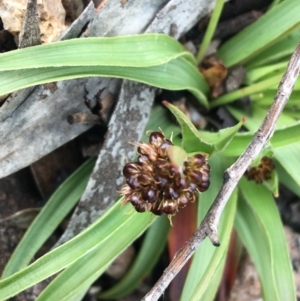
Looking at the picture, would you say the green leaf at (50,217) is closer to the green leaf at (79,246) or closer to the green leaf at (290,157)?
the green leaf at (79,246)

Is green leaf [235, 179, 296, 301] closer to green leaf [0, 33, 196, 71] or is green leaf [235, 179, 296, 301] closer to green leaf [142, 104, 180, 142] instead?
green leaf [142, 104, 180, 142]

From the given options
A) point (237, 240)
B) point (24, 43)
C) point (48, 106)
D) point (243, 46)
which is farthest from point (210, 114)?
point (24, 43)

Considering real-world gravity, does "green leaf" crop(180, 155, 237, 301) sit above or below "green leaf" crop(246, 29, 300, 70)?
below

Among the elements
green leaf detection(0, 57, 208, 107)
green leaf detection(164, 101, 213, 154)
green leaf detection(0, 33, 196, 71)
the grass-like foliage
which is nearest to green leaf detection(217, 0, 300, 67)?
the grass-like foliage

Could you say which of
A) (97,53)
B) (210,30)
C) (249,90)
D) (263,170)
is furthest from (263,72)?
(97,53)

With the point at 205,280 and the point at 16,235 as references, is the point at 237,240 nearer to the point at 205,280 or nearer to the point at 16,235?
the point at 205,280

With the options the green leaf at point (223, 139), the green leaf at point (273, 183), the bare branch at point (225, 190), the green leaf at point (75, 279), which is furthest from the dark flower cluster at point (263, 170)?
the green leaf at point (75, 279)
